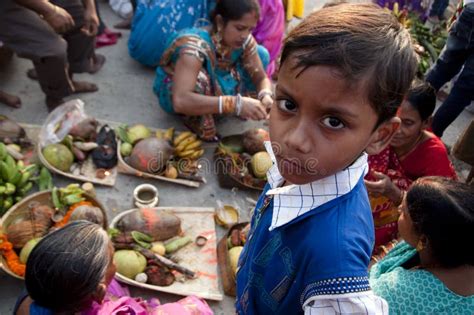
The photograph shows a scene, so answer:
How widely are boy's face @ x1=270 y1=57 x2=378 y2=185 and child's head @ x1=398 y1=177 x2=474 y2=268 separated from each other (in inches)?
27.8

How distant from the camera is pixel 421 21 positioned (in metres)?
5.62

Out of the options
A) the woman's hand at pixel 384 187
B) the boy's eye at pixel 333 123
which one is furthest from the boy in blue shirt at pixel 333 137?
the woman's hand at pixel 384 187

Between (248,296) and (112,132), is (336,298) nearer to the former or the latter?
(248,296)

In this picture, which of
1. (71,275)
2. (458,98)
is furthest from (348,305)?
(458,98)

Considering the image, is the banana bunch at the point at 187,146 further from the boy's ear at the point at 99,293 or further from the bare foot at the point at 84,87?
the boy's ear at the point at 99,293

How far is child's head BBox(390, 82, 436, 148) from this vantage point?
2307 millimetres

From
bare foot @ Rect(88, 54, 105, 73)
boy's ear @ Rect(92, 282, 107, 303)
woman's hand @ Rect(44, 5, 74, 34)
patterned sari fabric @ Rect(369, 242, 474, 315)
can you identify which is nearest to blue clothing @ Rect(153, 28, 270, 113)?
woman's hand @ Rect(44, 5, 74, 34)

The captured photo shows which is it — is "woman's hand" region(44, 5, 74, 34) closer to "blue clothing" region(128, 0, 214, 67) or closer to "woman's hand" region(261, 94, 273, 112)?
"blue clothing" region(128, 0, 214, 67)

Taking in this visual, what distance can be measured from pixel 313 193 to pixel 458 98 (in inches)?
125

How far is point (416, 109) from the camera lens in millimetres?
2314

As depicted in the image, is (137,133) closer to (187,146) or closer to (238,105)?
(187,146)

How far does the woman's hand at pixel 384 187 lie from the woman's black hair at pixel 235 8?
4.80ft

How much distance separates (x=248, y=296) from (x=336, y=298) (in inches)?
18.2

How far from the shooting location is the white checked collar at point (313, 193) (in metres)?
1.10
